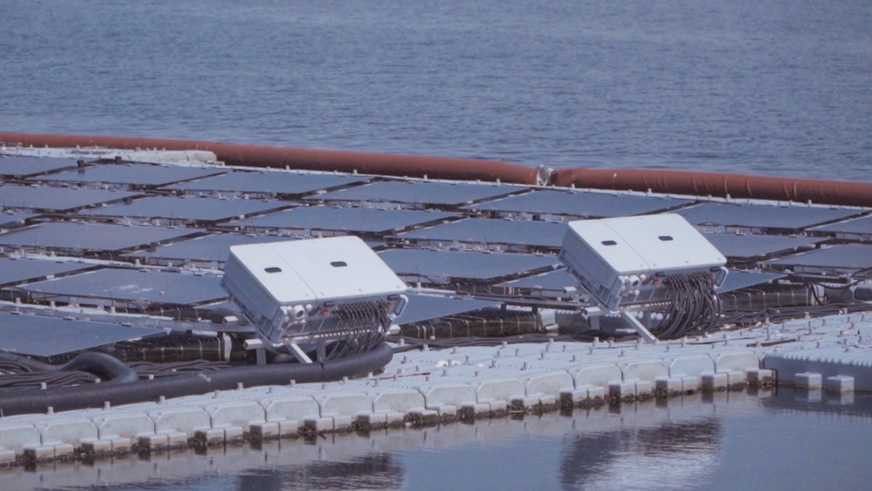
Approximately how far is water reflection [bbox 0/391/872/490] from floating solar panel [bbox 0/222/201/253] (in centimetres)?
1134

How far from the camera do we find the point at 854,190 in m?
32.2

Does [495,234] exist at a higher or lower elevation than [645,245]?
higher

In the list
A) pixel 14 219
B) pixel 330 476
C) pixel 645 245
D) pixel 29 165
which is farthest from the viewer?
pixel 29 165

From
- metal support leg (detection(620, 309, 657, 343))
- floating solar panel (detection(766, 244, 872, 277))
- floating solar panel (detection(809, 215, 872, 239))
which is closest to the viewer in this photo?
metal support leg (detection(620, 309, 657, 343))

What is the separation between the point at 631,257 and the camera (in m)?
19.3

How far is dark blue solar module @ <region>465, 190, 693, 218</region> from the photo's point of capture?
1145 inches

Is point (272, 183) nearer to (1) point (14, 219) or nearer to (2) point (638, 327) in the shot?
(1) point (14, 219)

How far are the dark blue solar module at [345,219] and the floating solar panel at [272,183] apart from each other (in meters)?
2.46

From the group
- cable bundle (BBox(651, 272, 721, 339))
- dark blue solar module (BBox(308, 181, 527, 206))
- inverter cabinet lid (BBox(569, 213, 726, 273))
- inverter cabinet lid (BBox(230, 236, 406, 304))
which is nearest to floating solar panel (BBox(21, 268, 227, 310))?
inverter cabinet lid (BBox(230, 236, 406, 304))

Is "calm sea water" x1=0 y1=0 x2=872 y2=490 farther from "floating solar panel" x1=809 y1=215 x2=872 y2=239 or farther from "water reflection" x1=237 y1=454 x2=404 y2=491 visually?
"floating solar panel" x1=809 y1=215 x2=872 y2=239

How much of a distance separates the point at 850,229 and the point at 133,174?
44.8 ft

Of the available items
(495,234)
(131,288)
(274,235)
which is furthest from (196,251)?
(495,234)

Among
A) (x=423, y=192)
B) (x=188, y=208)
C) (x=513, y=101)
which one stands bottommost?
(x=188, y=208)

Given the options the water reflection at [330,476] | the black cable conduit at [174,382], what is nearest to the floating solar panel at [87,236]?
the black cable conduit at [174,382]
